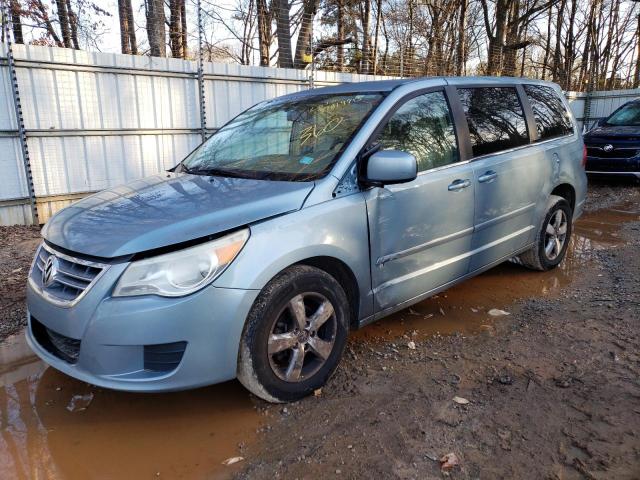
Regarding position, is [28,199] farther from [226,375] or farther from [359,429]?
[359,429]

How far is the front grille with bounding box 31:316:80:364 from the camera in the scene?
96.0 inches

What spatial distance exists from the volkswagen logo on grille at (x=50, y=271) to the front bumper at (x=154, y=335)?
0.54ft

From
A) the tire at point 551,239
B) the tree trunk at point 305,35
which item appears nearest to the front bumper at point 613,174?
the tire at point 551,239

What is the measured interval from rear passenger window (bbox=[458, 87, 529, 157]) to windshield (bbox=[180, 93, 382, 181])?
0.86 meters

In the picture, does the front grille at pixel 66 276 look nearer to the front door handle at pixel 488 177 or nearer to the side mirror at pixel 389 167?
the side mirror at pixel 389 167

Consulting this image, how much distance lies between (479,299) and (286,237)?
236cm

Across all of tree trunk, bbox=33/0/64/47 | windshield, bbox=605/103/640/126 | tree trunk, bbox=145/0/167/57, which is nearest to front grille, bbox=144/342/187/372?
tree trunk, bbox=145/0/167/57

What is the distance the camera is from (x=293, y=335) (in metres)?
2.63

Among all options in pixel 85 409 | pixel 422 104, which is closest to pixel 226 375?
pixel 85 409

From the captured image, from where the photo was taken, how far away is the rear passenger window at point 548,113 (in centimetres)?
440

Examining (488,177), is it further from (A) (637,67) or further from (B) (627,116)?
(A) (637,67)

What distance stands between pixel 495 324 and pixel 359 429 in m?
1.70

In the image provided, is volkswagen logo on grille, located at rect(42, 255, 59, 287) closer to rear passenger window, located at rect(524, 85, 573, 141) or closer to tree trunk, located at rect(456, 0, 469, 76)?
rear passenger window, located at rect(524, 85, 573, 141)

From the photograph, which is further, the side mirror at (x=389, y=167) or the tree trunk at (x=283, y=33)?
the tree trunk at (x=283, y=33)
